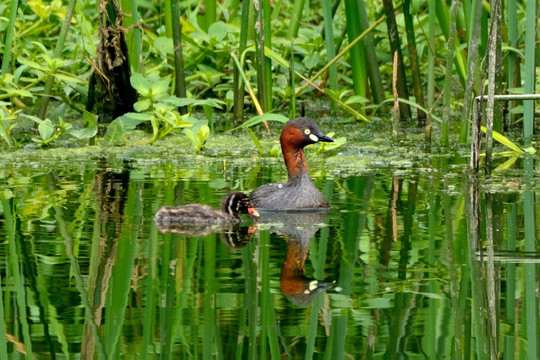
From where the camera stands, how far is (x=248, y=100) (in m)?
10.5

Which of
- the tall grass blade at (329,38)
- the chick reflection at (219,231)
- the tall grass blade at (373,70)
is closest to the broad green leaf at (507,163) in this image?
the tall grass blade at (329,38)

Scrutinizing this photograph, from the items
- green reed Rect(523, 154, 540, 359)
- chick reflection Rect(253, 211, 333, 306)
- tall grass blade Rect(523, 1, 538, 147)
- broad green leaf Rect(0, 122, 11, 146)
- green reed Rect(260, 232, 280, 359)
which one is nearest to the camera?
green reed Rect(260, 232, 280, 359)

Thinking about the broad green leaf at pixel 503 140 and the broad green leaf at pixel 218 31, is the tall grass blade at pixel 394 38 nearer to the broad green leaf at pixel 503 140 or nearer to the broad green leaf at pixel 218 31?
the broad green leaf at pixel 218 31

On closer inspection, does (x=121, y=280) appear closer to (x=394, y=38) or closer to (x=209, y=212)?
(x=209, y=212)

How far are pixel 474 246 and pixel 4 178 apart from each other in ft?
10.5

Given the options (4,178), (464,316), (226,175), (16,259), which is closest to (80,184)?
(4,178)

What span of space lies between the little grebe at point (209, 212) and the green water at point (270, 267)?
91 mm

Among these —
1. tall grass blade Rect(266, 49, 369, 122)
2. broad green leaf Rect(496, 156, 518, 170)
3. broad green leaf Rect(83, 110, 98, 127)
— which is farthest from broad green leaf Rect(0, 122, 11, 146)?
broad green leaf Rect(496, 156, 518, 170)

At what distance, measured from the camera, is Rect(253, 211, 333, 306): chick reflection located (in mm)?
4375

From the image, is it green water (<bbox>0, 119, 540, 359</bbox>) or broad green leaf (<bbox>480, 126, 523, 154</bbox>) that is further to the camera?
broad green leaf (<bbox>480, 126, 523, 154</bbox>)

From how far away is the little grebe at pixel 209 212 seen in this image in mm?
5789

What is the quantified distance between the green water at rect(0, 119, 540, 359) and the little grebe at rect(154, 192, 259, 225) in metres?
0.09

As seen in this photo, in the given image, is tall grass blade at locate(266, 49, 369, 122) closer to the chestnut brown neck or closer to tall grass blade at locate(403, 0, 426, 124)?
tall grass blade at locate(403, 0, 426, 124)

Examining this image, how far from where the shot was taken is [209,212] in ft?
19.5
